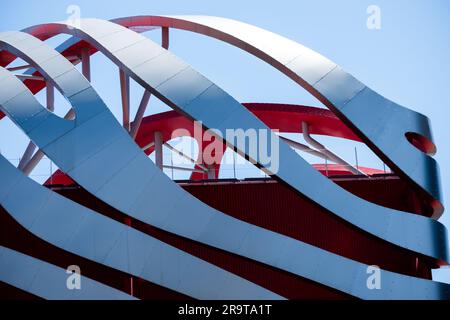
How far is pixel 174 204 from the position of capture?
25.6 meters

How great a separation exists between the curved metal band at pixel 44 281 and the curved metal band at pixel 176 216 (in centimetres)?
107

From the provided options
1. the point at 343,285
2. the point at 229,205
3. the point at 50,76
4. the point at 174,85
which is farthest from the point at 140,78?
the point at 343,285

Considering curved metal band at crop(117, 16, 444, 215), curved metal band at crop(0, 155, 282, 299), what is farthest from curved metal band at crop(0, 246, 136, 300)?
curved metal band at crop(117, 16, 444, 215)

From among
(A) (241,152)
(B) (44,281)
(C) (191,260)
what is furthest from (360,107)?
(B) (44,281)

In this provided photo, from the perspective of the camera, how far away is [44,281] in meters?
25.5

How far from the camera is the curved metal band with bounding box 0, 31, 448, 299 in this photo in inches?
989

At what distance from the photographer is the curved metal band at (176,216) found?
25109 millimetres

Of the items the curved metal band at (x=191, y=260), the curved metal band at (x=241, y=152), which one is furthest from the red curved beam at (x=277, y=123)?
the curved metal band at (x=191, y=260)

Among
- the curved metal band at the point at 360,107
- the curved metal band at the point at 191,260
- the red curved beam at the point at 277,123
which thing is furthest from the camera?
the red curved beam at the point at 277,123

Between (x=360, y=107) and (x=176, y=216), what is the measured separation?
229 inches

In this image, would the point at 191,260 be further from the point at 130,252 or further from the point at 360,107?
the point at 360,107

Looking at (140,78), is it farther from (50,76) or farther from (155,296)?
(155,296)

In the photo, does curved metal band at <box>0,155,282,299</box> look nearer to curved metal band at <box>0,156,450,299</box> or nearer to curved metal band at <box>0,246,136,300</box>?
curved metal band at <box>0,156,450,299</box>

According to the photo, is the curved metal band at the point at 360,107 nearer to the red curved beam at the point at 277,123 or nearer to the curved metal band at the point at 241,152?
the curved metal band at the point at 241,152
